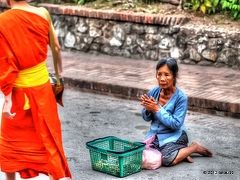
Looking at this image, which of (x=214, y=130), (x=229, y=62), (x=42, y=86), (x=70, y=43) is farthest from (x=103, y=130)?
(x=70, y=43)

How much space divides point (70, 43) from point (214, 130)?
5216 mm

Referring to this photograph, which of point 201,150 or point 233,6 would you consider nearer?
point 201,150

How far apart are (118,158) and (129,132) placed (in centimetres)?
174

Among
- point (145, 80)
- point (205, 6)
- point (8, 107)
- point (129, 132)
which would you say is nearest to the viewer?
point (8, 107)

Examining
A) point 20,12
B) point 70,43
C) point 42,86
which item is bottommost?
point 70,43

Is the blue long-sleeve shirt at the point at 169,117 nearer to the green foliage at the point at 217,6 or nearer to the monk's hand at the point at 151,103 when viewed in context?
the monk's hand at the point at 151,103

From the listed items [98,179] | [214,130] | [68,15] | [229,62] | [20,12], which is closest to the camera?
[20,12]

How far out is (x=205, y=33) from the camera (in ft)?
33.3

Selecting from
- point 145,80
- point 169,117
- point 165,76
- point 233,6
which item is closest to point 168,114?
point 169,117

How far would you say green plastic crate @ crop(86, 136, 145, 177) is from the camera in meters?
5.76

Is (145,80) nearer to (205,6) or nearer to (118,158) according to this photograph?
(205,6)

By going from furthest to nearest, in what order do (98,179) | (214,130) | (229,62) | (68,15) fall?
1. (68,15)
2. (229,62)
3. (214,130)
4. (98,179)

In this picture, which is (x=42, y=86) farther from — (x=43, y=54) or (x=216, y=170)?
(x=216, y=170)

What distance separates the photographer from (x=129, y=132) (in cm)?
748
